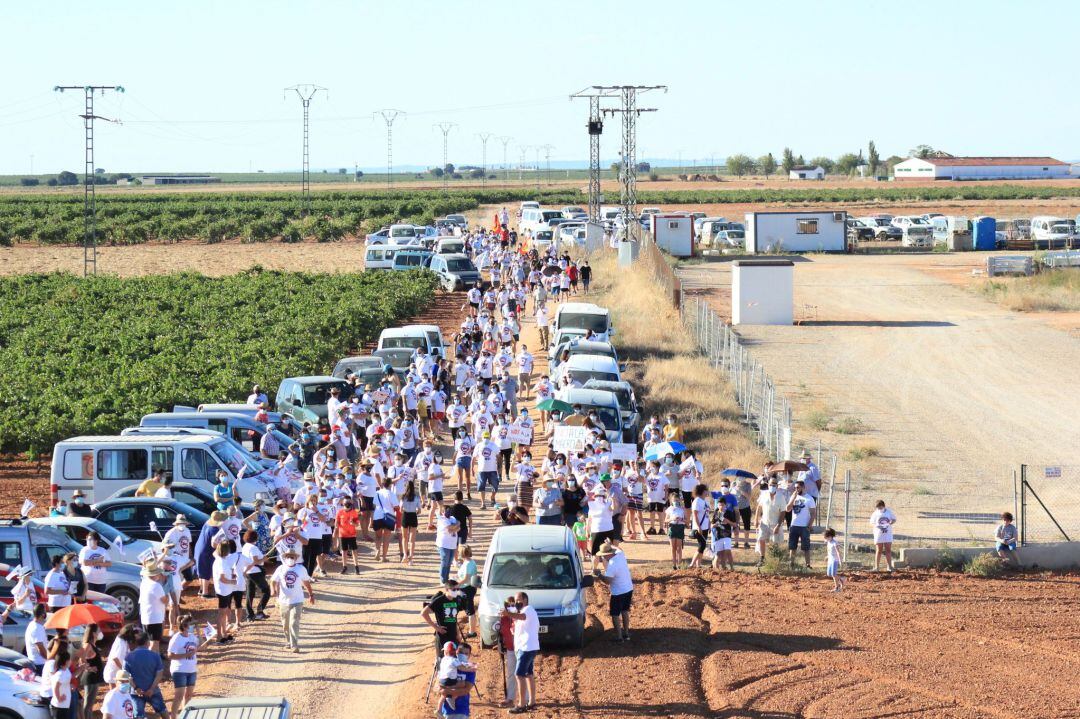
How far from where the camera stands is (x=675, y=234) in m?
75.7

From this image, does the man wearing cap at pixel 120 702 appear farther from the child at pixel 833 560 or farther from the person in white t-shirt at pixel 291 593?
the child at pixel 833 560

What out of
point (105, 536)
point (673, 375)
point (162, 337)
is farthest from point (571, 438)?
point (162, 337)

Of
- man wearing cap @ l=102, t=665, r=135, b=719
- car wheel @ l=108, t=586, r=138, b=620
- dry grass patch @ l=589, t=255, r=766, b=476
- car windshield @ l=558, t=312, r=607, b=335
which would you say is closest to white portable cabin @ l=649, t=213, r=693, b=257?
dry grass patch @ l=589, t=255, r=766, b=476

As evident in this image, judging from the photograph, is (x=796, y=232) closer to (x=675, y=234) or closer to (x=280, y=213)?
(x=675, y=234)

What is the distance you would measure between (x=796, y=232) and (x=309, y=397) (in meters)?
52.7

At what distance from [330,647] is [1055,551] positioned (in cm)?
1191

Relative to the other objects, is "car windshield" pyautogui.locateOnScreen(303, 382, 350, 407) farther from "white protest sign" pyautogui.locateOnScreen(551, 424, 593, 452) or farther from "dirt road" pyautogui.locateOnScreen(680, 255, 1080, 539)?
"dirt road" pyautogui.locateOnScreen(680, 255, 1080, 539)

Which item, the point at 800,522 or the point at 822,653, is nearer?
the point at 822,653

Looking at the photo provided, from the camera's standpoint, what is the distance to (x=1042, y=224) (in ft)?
256

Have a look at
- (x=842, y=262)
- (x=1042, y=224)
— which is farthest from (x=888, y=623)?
(x=1042, y=224)

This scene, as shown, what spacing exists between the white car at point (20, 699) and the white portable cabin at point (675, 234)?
2527 inches

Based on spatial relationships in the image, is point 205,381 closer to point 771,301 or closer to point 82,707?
point 82,707

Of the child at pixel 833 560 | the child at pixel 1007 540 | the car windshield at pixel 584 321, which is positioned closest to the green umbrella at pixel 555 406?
the child at pixel 833 560

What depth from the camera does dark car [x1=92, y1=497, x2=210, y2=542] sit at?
19.4 m
